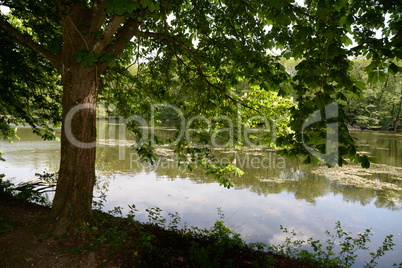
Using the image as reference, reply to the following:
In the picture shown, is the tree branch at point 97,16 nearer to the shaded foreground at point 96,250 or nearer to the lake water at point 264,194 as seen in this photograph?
the shaded foreground at point 96,250

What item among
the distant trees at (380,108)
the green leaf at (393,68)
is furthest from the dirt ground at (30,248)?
the distant trees at (380,108)

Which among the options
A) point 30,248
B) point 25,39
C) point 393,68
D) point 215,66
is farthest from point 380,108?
point 30,248

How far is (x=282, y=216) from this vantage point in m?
8.67

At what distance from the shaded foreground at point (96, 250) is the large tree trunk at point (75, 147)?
352mm

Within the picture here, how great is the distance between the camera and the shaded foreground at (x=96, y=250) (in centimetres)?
347

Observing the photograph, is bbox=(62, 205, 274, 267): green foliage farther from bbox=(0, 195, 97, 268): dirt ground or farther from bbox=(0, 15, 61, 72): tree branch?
bbox=(0, 15, 61, 72): tree branch

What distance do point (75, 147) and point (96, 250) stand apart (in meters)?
1.60

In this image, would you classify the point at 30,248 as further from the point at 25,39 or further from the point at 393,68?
the point at 393,68

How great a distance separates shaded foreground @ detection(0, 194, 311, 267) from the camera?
347 centimetres

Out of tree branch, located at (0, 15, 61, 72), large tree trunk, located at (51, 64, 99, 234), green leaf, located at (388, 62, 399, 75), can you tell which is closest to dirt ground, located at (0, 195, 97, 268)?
large tree trunk, located at (51, 64, 99, 234)

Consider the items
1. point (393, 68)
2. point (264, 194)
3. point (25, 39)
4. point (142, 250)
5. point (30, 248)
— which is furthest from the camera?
point (264, 194)

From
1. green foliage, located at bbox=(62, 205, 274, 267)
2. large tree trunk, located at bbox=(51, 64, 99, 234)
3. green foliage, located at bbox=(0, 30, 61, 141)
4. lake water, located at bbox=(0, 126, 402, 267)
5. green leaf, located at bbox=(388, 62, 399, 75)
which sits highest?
green foliage, located at bbox=(0, 30, 61, 141)

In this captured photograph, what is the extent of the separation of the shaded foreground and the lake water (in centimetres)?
218

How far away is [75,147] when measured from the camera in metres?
4.00
